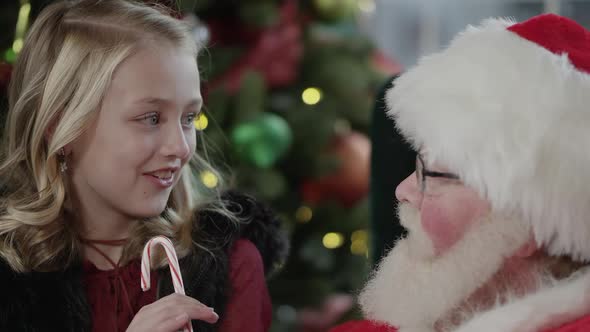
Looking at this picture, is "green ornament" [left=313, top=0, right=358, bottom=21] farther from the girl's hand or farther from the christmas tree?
the girl's hand

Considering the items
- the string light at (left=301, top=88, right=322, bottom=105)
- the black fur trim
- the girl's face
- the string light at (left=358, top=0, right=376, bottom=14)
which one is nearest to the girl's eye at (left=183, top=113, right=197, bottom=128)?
the girl's face

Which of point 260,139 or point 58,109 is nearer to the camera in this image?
point 58,109

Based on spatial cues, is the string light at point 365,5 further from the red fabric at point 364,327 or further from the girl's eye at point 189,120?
the red fabric at point 364,327

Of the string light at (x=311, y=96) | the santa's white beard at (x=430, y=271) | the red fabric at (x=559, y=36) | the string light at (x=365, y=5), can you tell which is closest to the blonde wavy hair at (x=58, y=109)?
the santa's white beard at (x=430, y=271)

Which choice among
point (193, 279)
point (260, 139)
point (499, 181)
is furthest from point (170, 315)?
point (260, 139)

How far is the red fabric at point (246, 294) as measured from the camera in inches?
66.0

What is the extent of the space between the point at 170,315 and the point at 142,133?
0.37 m

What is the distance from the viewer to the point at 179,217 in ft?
5.80

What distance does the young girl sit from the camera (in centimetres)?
157

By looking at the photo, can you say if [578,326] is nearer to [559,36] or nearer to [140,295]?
[559,36]

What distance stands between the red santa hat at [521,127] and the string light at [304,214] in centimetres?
167

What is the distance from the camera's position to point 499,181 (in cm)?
130

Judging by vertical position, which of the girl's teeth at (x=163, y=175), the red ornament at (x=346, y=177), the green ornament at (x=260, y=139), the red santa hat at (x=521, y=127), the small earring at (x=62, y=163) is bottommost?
the red ornament at (x=346, y=177)

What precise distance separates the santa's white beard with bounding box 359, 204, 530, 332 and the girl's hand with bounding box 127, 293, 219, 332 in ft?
1.11
